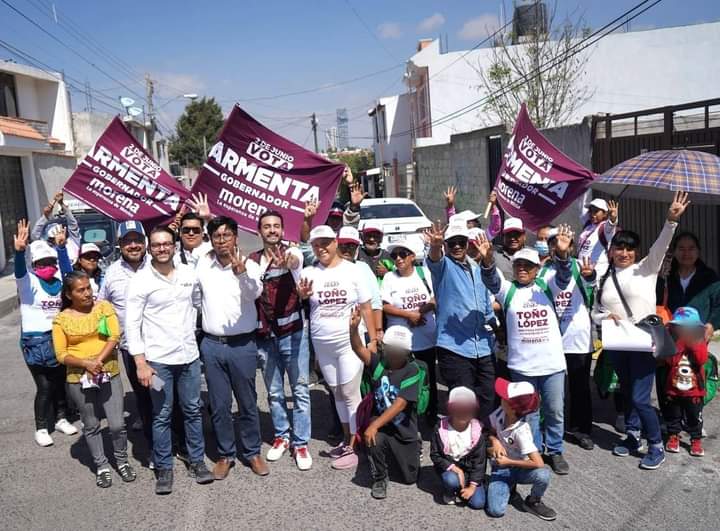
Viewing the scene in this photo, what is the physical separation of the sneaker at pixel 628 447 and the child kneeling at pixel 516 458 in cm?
105

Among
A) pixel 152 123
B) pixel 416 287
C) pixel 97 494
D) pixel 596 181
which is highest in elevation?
pixel 152 123

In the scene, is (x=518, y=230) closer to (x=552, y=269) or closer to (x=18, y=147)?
(x=552, y=269)

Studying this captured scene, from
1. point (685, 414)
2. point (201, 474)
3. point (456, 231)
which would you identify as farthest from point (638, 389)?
point (201, 474)

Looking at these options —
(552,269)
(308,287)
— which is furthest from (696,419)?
(308,287)

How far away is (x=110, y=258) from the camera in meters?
10.6

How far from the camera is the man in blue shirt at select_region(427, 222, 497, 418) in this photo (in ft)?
15.6

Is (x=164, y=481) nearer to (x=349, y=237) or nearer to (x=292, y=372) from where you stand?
(x=292, y=372)

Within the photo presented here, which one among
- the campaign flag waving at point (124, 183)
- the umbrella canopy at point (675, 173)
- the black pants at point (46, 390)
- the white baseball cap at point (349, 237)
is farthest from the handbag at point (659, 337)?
the black pants at point (46, 390)

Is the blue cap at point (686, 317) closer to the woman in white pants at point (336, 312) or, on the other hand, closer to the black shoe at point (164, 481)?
the woman in white pants at point (336, 312)

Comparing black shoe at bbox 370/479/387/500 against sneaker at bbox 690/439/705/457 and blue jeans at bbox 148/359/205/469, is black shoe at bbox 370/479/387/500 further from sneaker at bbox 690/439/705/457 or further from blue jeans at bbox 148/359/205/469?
sneaker at bbox 690/439/705/457

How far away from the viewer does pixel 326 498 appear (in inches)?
169

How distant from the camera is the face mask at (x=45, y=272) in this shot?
17.5 feet

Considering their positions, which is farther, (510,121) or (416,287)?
(510,121)

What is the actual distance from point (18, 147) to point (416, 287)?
17418mm
